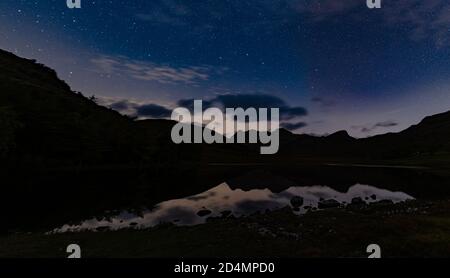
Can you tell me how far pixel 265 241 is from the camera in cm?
2030

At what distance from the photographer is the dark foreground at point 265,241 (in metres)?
17.6

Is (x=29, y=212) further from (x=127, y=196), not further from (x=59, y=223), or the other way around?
(x=127, y=196)

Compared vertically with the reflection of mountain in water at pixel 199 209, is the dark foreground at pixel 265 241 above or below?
above

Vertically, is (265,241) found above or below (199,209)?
above

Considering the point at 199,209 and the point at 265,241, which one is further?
the point at 199,209

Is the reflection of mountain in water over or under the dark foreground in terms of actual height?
under

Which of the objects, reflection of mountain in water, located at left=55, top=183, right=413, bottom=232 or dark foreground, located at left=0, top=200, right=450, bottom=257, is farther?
reflection of mountain in water, located at left=55, top=183, right=413, bottom=232

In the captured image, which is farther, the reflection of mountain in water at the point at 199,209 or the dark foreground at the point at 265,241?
the reflection of mountain in water at the point at 199,209

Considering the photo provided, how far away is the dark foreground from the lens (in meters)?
17.6
